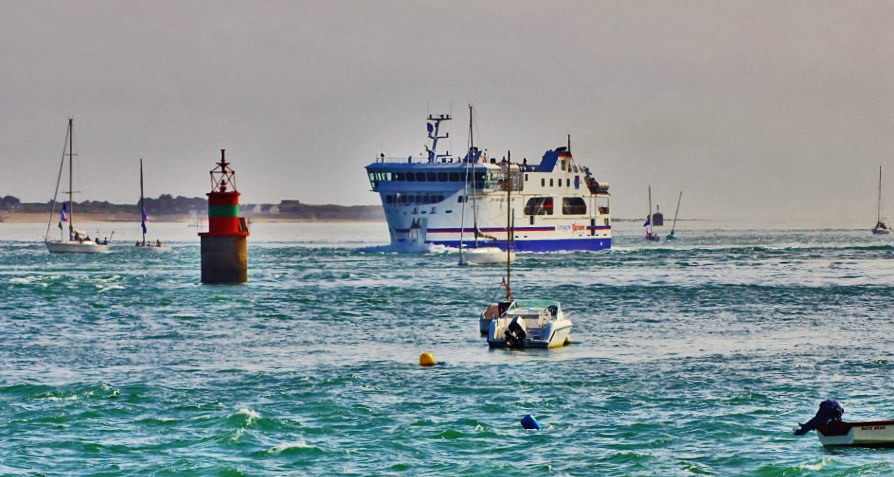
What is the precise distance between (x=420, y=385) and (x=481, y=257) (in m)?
86.1

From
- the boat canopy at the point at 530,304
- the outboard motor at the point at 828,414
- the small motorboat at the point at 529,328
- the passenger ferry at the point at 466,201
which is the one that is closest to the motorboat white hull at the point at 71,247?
the passenger ferry at the point at 466,201

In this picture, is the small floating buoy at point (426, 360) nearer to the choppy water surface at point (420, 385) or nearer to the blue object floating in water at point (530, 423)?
the choppy water surface at point (420, 385)

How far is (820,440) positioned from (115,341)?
30556 mm

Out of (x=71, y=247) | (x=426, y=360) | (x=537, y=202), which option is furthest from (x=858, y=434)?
(x=71, y=247)

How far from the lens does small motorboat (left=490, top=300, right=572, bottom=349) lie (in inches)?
1817

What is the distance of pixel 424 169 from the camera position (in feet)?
467

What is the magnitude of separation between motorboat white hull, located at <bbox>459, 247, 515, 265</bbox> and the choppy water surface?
43.5 m

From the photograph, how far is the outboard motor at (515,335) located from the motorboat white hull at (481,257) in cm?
7425

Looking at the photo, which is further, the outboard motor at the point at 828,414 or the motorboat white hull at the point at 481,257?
the motorboat white hull at the point at 481,257

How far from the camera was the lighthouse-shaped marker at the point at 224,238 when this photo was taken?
73.0 meters

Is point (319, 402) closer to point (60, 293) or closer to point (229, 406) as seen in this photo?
point (229, 406)

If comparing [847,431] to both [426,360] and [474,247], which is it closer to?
[426,360]

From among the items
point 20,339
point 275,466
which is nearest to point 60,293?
point 20,339

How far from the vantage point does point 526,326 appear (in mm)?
48375
